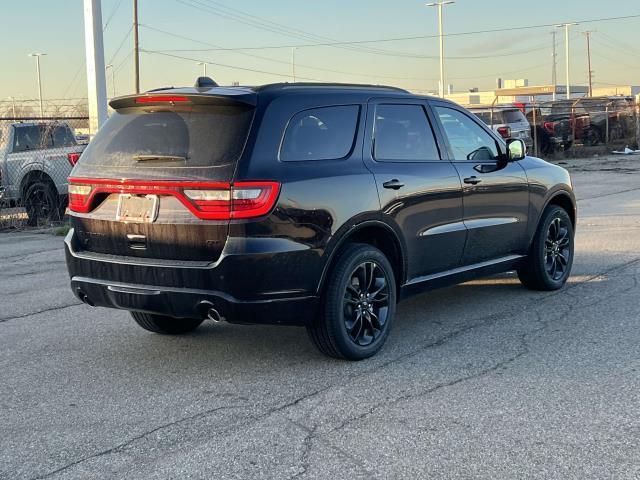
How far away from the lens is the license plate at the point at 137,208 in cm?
498

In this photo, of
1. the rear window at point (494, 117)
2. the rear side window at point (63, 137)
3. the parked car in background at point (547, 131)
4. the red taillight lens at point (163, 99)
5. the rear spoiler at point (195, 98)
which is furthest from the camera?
the parked car in background at point (547, 131)

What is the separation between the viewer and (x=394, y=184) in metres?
5.62

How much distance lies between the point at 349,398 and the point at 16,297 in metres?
4.54

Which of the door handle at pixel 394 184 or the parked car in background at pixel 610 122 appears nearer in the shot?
the door handle at pixel 394 184

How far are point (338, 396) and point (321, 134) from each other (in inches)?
66.6

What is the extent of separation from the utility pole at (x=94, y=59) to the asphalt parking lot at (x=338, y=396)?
28.3 ft

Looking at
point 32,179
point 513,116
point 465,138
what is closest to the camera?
point 465,138

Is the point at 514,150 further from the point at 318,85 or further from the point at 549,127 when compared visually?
the point at 549,127

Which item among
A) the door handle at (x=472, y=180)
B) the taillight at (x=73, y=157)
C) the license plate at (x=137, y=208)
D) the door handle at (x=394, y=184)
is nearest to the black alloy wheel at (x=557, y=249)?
the door handle at (x=472, y=180)

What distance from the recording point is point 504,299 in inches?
282

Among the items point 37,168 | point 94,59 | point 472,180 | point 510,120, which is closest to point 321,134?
point 472,180

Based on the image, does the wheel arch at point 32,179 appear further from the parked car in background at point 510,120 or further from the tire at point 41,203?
the parked car in background at point 510,120

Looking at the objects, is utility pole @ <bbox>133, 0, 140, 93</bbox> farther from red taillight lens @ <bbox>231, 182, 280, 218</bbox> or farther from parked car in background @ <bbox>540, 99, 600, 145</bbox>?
→ red taillight lens @ <bbox>231, 182, 280, 218</bbox>

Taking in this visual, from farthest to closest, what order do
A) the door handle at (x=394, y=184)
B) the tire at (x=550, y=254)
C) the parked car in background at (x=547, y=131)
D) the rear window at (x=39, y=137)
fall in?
the parked car in background at (x=547, y=131), the rear window at (x=39, y=137), the tire at (x=550, y=254), the door handle at (x=394, y=184)
